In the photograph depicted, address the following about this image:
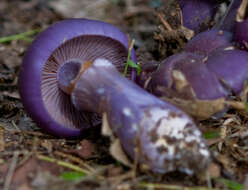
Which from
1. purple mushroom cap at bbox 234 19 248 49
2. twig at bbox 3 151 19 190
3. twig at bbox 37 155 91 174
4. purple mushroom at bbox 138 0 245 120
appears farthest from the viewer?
purple mushroom cap at bbox 234 19 248 49

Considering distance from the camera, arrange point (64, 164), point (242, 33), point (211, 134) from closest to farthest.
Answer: point (64, 164)
point (211, 134)
point (242, 33)

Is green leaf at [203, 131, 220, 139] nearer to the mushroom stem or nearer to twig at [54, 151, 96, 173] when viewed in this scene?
the mushroom stem

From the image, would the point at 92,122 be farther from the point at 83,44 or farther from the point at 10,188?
the point at 10,188

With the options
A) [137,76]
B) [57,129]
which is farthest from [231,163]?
[57,129]

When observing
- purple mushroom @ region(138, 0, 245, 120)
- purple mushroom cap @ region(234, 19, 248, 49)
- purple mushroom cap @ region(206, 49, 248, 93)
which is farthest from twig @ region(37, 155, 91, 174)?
purple mushroom cap @ region(234, 19, 248, 49)

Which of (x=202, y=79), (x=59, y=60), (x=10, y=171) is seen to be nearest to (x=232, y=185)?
(x=202, y=79)

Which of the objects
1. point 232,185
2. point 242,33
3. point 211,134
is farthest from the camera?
point 242,33

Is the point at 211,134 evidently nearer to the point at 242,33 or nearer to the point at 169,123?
the point at 169,123
